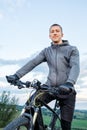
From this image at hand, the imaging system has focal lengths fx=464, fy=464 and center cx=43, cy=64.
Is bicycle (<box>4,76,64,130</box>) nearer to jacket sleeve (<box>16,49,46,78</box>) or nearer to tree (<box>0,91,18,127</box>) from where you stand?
jacket sleeve (<box>16,49,46,78</box>)

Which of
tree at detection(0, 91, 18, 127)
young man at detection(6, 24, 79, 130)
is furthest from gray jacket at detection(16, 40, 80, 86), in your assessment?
Answer: tree at detection(0, 91, 18, 127)

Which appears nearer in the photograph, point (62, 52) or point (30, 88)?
point (30, 88)

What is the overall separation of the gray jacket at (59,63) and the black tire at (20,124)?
84 centimetres

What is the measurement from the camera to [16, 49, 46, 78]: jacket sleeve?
660cm

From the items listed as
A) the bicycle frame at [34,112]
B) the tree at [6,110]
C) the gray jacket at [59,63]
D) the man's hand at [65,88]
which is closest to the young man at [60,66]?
the gray jacket at [59,63]

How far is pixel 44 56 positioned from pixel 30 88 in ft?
2.96

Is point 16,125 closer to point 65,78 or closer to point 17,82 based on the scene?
point 17,82

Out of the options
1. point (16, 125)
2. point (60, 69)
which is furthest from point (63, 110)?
point (16, 125)

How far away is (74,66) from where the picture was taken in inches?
246

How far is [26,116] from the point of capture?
19.1 ft

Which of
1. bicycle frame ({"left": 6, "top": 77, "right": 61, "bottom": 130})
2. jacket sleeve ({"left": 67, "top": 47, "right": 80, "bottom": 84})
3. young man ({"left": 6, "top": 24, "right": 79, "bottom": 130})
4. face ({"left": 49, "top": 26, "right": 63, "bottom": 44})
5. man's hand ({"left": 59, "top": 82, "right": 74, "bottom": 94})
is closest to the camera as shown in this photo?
man's hand ({"left": 59, "top": 82, "right": 74, "bottom": 94})

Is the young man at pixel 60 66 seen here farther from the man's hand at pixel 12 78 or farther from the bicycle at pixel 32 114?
the bicycle at pixel 32 114

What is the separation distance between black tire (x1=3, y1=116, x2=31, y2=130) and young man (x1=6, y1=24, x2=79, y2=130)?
1.81ft

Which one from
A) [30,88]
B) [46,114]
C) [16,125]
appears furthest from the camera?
[46,114]
